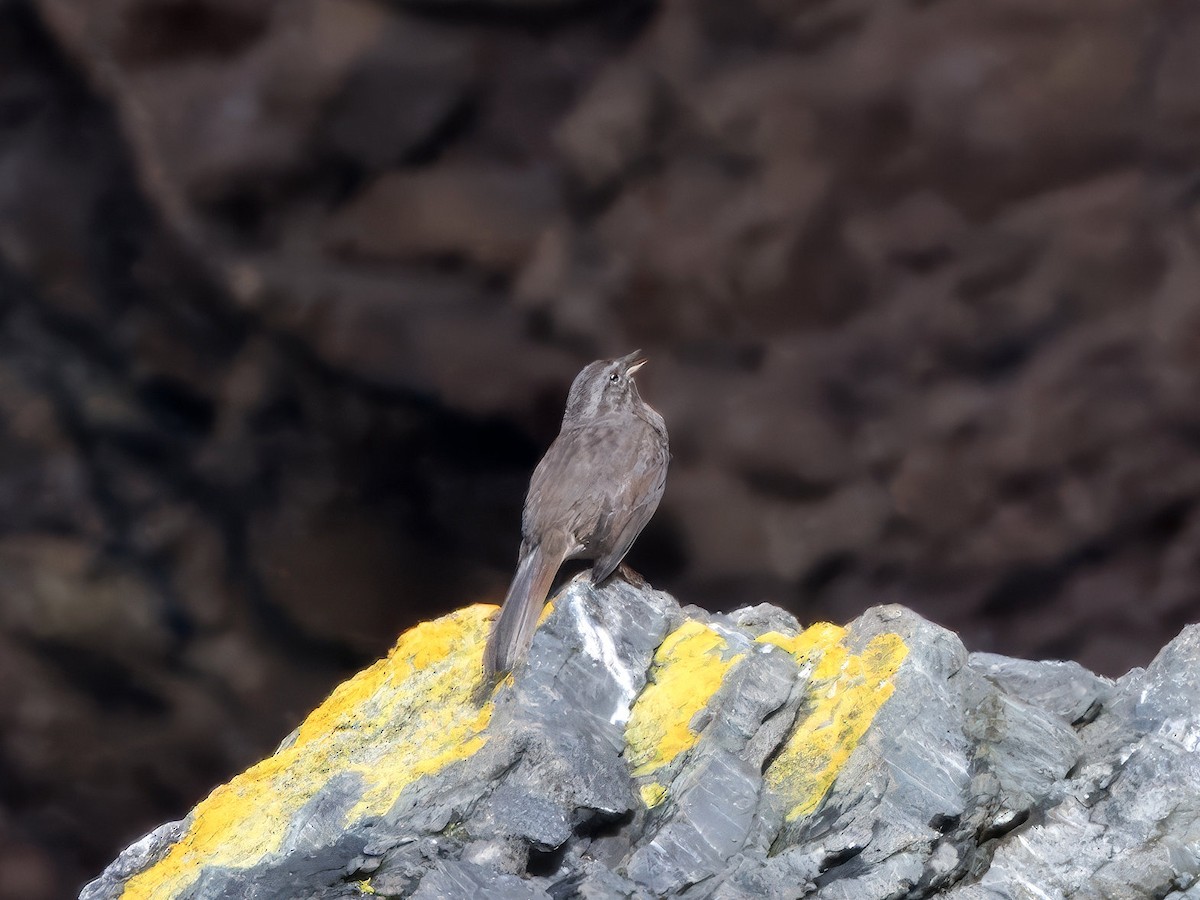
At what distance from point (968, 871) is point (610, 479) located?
2.53 metres

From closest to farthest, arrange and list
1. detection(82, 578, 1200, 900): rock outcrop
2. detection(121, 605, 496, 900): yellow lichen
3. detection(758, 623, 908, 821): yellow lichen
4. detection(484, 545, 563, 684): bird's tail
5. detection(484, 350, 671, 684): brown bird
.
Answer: detection(82, 578, 1200, 900): rock outcrop
detection(758, 623, 908, 821): yellow lichen
detection(121, 605, 496, 900): yellow lichen
detection(484, 545, 563, 684): bird's tail
detection(484, 350, 671, 684): brown bird

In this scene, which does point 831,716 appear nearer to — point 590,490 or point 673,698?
point 673,698

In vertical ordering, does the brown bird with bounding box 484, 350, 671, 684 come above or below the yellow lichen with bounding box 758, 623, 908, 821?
above

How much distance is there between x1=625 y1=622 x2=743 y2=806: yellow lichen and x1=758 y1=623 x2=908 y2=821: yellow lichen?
1.07 feet

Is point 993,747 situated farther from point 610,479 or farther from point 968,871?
point 610,479

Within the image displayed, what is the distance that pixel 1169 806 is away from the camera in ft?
11.2

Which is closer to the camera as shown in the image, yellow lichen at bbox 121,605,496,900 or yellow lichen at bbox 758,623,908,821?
yellow lichen at bbox 758,623,908,821

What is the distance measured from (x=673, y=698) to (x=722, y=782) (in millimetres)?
476

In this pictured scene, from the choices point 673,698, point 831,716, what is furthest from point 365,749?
point 831,716

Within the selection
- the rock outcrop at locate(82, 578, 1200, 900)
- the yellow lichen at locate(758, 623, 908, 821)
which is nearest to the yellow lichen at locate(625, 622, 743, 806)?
the rock outcrop at locate(82, 578, 1200, 900)

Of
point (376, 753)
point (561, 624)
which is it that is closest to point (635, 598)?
point (561, 624)

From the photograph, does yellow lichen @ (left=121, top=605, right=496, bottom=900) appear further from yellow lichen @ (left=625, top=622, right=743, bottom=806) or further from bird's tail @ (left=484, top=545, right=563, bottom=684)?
yellow lichen @ (left=625, top=622, right=743, bottom=806)

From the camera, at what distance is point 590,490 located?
5.29m

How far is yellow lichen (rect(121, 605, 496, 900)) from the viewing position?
3.91 m
